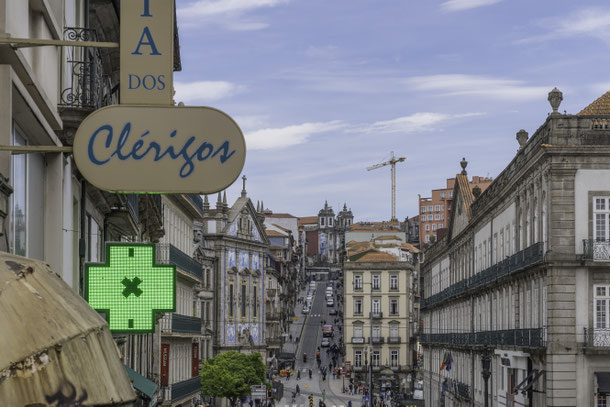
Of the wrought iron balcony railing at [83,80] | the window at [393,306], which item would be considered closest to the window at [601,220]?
the wrought iron balcony railing at [83,80]

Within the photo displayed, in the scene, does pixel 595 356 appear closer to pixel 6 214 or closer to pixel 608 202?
pixel 608 202

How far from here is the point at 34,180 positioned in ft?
43.4

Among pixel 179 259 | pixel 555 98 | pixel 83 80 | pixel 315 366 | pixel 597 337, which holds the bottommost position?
pixel 315 366

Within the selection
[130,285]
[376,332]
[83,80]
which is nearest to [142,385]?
[130,285]

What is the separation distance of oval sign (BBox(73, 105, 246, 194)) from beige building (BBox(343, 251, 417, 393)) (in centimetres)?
10918

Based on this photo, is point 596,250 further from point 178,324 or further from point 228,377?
point 228,377

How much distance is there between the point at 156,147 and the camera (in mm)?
9727

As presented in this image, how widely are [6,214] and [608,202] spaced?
3064 centimetres

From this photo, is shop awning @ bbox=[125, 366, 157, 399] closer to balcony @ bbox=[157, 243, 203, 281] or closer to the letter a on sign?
the letter a on sign

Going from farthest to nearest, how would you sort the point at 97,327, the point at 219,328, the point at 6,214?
1. the point at 219,328
2. the point at 6,214
3. the point at 97,327

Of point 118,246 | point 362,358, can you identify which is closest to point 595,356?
point 118,246

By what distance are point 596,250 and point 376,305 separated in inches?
3272

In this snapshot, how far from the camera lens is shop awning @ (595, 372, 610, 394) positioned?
3716cm

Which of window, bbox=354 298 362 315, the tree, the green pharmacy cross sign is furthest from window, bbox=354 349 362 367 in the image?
the green pharmacy cross sign
